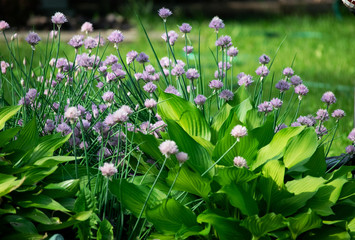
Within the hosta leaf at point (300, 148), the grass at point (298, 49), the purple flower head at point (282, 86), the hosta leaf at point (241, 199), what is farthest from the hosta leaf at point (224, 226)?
the grass at point (298, 49)

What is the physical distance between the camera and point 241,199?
68.2 inches

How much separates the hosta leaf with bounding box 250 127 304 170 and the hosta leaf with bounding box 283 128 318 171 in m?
0.02

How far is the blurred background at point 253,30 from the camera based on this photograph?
5.35 meters

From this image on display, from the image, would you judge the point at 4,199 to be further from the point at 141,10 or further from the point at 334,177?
the point at 141,10

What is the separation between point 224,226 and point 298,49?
5.20 meters

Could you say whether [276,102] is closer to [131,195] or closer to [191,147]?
[191,147]

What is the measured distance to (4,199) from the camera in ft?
5.56

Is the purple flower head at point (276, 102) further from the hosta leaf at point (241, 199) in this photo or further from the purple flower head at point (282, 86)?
the hosta leaf at point (241, 199)

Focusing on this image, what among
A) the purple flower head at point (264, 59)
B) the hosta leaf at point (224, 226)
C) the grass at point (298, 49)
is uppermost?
the purple flower head at point (264, 59)

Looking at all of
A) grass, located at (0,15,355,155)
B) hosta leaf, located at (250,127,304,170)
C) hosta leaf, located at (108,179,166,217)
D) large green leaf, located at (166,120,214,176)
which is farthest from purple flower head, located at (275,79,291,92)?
grass, located at (0,15,355,155)

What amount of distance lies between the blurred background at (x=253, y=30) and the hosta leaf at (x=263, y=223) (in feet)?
5.50

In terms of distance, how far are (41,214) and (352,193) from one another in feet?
3.41

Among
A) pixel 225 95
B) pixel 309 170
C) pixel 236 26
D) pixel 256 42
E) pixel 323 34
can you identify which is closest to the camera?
pixel 309 170

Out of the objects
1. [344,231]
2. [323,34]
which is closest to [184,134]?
[344,231]
